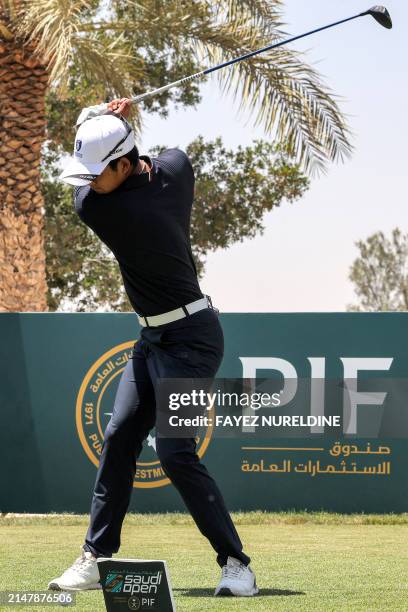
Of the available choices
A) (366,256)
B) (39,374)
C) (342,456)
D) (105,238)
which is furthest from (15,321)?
(366,256)

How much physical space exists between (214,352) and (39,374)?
16.4 ft

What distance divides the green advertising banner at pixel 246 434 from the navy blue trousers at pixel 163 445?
14.2 ft

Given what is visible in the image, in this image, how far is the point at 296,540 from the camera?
7.22m

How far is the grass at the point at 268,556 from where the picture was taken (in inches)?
172

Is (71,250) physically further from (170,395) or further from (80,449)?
(170,395)

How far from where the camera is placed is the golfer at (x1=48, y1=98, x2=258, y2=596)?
459 centimetres

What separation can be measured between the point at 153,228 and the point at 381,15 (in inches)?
102

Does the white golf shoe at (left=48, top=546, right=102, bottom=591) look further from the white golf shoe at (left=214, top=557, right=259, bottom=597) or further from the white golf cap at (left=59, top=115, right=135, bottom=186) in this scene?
the white golf cap at (left=59, top=115, right=135, bottom=186)

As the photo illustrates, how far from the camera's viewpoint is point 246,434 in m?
9.19
